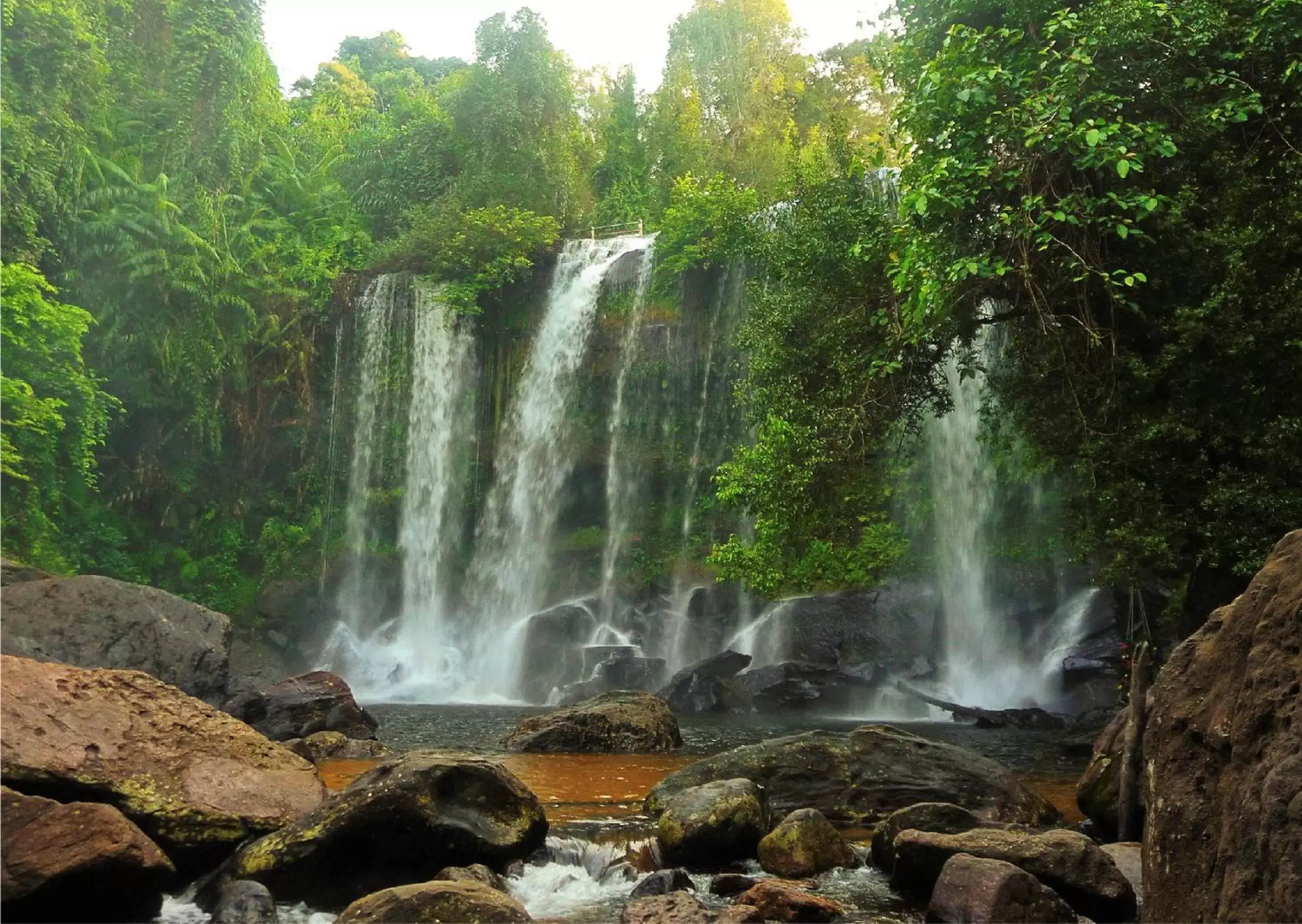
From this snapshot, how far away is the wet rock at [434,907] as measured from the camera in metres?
5.54

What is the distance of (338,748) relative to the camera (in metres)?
12.8

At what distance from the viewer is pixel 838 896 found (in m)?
6.85

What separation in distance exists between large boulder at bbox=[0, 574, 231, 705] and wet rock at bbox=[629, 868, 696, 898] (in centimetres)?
941

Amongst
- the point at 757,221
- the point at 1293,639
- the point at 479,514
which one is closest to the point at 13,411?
the point at 479,514

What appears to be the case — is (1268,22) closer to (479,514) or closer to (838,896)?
(838,896)

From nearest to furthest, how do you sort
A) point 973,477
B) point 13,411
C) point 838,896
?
point 838,896 < point 13,411 < point 973,477

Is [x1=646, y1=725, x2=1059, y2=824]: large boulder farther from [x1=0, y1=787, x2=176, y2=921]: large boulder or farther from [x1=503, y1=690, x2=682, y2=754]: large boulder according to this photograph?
[x1=0, y1=787, x2=176, y2=921]: large boulder

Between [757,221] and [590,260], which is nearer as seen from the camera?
[757,221]

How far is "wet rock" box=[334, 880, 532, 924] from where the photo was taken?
554cm

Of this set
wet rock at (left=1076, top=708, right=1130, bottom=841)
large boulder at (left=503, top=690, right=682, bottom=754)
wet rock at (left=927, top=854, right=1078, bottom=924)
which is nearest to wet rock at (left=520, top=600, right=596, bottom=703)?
large boulder at (left=503, top=690, right=682, bottom=754)

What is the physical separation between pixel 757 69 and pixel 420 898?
41090 millimetres

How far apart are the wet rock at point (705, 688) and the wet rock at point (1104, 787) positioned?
10.4 meters

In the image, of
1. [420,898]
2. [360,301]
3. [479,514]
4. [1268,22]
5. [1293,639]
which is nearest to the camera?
[1293,639]

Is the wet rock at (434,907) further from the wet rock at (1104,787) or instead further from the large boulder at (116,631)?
the large boulder at (116,631)
